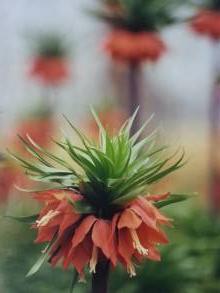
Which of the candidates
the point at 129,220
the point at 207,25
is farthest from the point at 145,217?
the point at 207,25

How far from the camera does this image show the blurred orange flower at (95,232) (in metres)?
1.94

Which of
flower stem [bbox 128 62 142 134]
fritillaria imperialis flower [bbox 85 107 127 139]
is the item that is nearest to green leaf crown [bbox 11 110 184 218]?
flower stem [bbox 128 62 142 134]

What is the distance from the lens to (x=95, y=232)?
193 centimetres

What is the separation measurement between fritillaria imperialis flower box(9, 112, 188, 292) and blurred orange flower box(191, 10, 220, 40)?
10.3 feet

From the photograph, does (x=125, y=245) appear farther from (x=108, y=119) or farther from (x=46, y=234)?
(x=108, y=119)

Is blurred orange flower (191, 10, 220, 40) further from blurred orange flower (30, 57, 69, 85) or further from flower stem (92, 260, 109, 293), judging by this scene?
flower stem (92, 260, 109, 293)

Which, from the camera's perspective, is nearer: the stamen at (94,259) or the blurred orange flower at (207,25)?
the stamen at (94,259)

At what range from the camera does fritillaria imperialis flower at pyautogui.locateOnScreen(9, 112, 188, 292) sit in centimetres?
195

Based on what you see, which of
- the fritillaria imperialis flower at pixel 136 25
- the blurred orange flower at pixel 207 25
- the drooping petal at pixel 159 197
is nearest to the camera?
the drooping petal at pixel 159 197

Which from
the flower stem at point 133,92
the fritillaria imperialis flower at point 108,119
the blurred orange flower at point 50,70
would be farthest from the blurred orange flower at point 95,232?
the blurred orange flower at point 50,70

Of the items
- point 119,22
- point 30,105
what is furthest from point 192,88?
point 119,22

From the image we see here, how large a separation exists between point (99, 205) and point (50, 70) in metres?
4.40

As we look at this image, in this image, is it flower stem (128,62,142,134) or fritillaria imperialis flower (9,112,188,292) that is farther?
flower stem (128,62,142,134)

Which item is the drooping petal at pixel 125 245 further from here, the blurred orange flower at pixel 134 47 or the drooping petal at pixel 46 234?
the blurred orange flower at pixel 134 47
